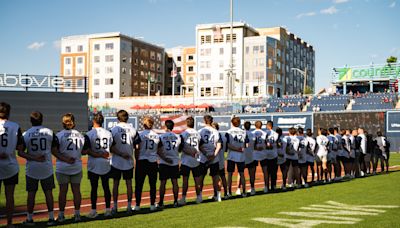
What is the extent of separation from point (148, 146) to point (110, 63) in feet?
273

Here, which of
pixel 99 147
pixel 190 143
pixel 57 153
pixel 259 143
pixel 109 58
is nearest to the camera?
pixel 57 153

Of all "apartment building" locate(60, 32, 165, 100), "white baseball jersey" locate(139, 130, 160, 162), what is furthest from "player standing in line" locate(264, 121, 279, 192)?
"apartment building" locate(60, 32, 165, 100)

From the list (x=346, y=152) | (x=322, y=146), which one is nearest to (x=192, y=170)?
(x=322, y=146)

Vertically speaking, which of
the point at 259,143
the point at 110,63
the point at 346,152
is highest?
the point at 110,63

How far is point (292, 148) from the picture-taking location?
1528 cm

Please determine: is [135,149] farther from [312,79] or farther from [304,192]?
[312,79]

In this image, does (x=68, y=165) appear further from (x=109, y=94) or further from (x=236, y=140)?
(x=109, y=94)

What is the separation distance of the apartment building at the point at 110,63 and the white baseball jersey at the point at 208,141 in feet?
253

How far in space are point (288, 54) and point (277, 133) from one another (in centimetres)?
8202

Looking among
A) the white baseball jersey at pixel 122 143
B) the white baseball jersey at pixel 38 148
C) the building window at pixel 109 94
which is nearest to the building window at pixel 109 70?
the building window at pixel 109 94

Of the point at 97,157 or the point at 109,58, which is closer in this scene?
the point at 97,157

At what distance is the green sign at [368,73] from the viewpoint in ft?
183

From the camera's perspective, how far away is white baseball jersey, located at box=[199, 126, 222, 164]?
38.7 ft

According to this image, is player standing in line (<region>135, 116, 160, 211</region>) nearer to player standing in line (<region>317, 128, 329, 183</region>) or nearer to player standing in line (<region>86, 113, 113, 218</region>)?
player standing in line (<region>86, 113, 113, 218</region>)
